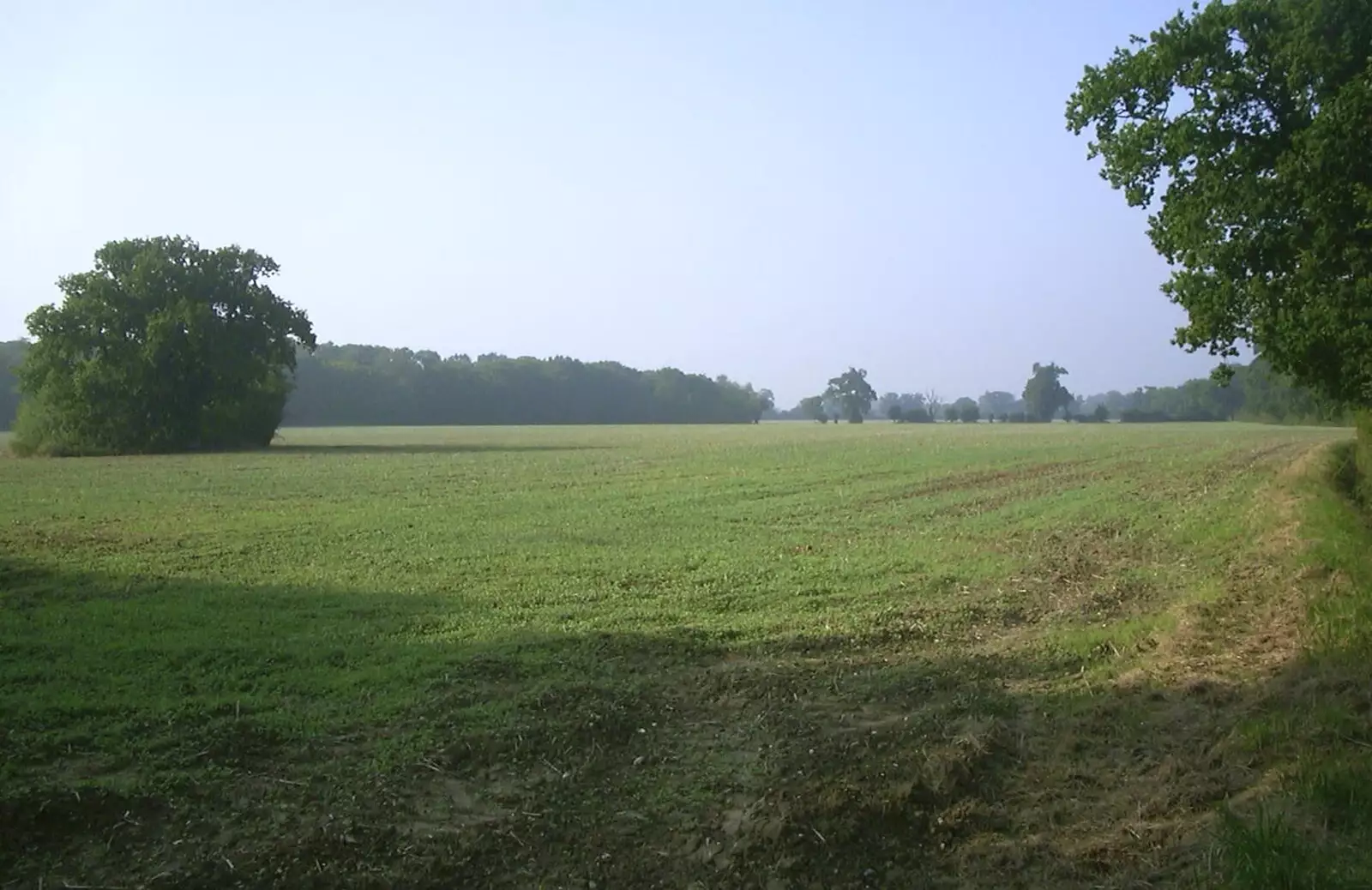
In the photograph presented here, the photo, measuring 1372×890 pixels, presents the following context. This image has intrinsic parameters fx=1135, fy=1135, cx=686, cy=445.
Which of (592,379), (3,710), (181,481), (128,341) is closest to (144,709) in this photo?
(3,710)

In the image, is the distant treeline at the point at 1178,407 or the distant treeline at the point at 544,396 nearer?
the distant treeline at the point at 1178,407

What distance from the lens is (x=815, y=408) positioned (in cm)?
17638

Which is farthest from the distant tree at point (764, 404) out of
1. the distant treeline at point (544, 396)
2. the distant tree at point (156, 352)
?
the distant tree at point (156, 352)

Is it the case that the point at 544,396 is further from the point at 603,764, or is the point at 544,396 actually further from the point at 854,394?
the point at 603,764

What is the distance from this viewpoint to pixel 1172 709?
7945 millimetres

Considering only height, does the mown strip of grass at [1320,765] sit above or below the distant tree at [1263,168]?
below

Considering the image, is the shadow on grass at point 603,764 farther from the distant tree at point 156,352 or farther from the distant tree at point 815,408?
the distant tree at point 815,408

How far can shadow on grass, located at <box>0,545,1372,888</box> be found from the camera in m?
5.76

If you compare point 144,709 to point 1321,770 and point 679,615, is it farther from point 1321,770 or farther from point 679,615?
point 1321,770

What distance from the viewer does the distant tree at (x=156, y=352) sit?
51312 mm

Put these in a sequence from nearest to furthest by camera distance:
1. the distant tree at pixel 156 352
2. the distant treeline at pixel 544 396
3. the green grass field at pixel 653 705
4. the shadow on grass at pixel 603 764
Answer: the shadow on grass at pixel 603 764, the green grass field at pixel 653 705, the distant tree at pixel 156 352, the distant treeline at pixel 544 396

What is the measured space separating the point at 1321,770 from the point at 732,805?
3.14 meters

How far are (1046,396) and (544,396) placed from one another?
2475 inches

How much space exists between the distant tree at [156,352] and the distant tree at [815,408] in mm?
101996
